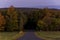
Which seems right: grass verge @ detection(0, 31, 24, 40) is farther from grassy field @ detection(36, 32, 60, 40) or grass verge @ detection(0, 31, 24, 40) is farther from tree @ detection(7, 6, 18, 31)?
grassy field @ detection(36, 32, 60, 40)

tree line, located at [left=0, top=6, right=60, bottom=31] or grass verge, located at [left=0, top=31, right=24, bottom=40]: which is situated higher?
tree line, located at [left=0, top=6, right=60, bottom=31]

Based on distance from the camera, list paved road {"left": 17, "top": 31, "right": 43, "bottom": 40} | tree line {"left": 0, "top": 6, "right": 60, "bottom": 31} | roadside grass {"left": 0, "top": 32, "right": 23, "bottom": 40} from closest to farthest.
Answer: roadside grass {"left": 0, "top": 32, "right": 23, "bottom": 40}
paved road {"left": 17, "top": 31, "right": 43, "bottom": 40}
tree line {"left": 0, "top": 6, "right": 60, "bottom": 31}

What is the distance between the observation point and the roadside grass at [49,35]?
2.36 meters

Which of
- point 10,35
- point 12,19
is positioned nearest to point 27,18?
point 12,19

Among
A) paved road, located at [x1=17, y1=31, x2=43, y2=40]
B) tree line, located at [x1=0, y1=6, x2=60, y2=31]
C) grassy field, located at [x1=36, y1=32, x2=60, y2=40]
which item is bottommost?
paved road, located at [x1=17, y1=31, x2=43, y2=40]

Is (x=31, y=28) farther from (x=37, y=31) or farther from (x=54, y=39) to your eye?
(x=54, y=39)

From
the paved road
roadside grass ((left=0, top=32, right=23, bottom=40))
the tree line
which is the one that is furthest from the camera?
the tree line

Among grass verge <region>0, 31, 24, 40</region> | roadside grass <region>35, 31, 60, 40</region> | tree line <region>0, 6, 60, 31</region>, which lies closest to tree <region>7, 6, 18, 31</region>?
tree line <region>0, 6, 60, 31</region>

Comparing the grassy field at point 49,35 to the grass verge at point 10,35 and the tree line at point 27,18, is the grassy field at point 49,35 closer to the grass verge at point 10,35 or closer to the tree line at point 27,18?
the tree line at point 27,18

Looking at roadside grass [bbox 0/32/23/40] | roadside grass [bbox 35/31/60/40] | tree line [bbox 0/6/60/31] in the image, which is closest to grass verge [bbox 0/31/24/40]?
roadside grass [bbox 0/32/23/40]

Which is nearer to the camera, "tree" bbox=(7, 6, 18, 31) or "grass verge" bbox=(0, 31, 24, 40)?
"grass verge" bbox=(0, 31, 24, 40)

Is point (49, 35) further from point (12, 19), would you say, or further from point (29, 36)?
point (12, 19)

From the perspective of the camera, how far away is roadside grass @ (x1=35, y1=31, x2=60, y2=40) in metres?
2.36

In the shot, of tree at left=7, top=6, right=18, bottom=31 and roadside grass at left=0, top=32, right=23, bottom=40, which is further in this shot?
tree at left=7, top=6, right=18, bottom=31
